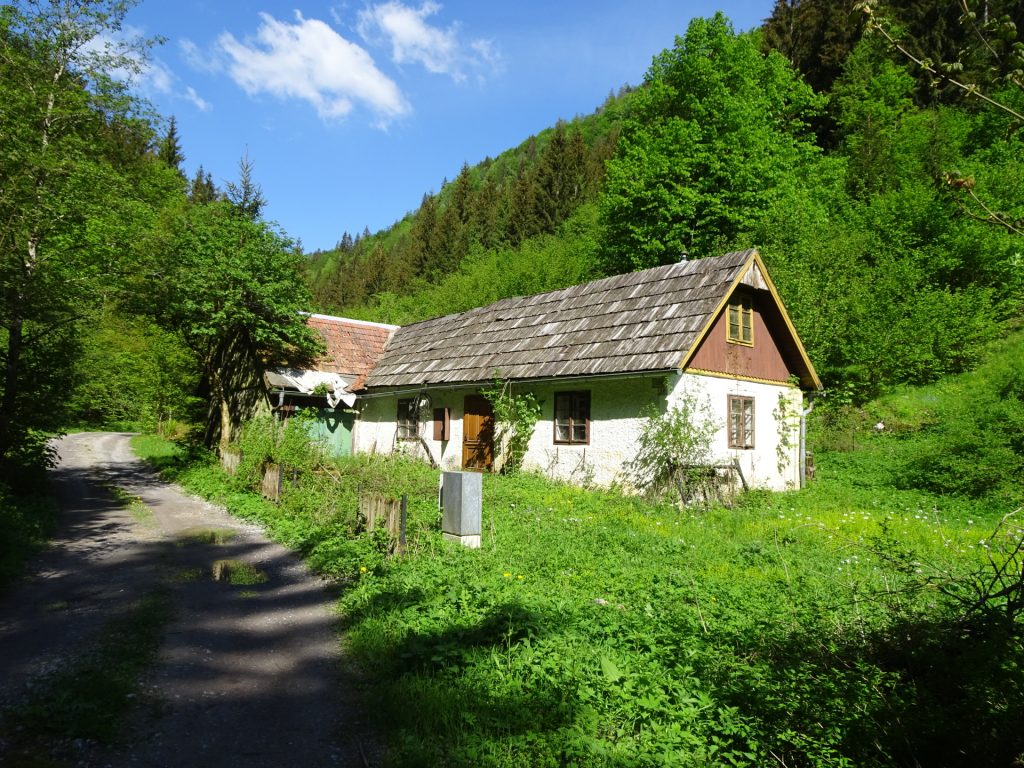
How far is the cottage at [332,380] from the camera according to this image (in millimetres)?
19172

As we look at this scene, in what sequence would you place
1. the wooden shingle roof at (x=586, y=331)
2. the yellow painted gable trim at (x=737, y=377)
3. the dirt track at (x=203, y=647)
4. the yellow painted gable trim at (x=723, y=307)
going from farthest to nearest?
the yellow painted gable trim at (x=737, y=377) < the wooden shingle roof at (x=586, y=331) < the yellow painted gable trim at (x=723, y=307) < the dirt track at (x=203, y=647)

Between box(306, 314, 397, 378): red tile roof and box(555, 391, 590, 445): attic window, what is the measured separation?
10.1 metres

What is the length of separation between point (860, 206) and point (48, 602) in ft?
109

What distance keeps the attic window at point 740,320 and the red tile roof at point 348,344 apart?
13.8 meters

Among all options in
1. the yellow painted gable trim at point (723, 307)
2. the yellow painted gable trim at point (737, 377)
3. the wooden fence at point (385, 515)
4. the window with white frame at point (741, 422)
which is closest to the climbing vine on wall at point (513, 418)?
the yellow painted gable trim at point (737, 377)

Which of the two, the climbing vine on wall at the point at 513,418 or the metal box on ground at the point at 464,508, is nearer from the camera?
the metal box on ground at the point at 464,508

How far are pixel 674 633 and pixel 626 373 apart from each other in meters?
8.28

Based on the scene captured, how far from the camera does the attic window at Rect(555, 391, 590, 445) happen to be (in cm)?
1475

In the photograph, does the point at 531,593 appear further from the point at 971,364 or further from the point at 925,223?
the point at 925,223

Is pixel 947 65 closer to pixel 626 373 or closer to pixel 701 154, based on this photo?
pixel 626 373

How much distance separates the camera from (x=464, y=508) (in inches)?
331

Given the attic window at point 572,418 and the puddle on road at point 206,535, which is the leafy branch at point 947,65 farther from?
the attic window at point 572,418

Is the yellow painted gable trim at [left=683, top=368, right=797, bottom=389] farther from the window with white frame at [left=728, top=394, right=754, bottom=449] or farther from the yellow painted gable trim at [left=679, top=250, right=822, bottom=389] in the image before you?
the window with white frame at [left=728, top=394, right=754, bottom=449]

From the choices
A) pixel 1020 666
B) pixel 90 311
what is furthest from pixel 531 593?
pixel 90 311
